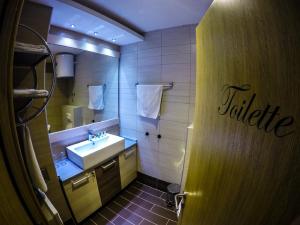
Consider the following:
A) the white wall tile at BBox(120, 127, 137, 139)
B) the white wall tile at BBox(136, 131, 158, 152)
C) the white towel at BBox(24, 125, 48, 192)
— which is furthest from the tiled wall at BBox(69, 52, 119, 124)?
the white towel at BBox(24, 125, 48, 192)

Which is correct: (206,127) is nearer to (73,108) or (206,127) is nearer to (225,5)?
(225,5)

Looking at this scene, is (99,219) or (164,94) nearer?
(99,219)

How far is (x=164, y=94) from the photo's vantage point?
2.11 metres

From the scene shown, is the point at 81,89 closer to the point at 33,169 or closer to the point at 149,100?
the point at 149,100

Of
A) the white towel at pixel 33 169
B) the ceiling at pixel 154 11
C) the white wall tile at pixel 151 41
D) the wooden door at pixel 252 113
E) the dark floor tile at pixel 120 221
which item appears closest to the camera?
the wooden door at pixel 252 113

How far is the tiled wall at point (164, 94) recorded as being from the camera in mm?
1929

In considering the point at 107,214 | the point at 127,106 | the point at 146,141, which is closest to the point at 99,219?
the point at 107,214

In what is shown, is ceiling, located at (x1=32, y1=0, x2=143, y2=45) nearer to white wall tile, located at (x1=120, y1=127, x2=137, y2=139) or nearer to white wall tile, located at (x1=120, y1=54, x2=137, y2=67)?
white wall tile, located at (x1=120, y1=54, x2=137, y2=67)

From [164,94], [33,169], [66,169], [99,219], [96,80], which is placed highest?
[96,80]

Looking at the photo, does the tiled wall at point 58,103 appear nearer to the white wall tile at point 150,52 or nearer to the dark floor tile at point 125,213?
the white wall tile at point 150,52

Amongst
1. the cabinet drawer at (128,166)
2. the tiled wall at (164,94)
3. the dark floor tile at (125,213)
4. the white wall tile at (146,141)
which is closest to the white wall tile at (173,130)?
the tiled wall at (164,94)

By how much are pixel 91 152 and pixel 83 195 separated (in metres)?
0.51

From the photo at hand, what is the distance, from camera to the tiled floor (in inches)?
69.9

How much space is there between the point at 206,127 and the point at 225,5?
1.78 ft
